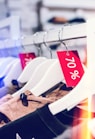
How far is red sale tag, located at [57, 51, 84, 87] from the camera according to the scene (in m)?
0.62

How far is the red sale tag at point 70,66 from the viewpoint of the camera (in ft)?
2.03

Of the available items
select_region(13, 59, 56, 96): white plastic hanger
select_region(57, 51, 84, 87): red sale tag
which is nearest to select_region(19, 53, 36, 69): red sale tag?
A: select_region(13, 59, 56, 96): white plastic hanger

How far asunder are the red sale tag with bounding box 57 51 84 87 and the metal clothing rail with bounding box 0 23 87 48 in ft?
0.13

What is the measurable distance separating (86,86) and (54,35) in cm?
21

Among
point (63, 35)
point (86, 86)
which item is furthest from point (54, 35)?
point (86, 86)

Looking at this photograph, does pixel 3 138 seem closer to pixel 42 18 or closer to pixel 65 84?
pixel 65 84

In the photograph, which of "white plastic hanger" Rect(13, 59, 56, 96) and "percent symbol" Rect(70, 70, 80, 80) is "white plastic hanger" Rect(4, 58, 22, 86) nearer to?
"white plastic hanger" Rect(13, 59, 56, 96)

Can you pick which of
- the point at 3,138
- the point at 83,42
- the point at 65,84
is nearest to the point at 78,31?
the point at 65,84

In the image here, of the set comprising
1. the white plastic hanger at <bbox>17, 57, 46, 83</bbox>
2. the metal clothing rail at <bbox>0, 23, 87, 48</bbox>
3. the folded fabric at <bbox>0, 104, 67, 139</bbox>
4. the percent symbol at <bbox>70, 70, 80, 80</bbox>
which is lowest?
the folded fabric at <bbox>0, 104, 67, 139</bbox>

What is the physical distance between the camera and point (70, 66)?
0.62 m

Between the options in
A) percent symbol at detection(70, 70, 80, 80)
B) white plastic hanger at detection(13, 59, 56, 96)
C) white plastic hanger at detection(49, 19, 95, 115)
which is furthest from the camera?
white plastic hanger at detection(13, 59, 56, 96)

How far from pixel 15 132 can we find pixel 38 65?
0.93ft

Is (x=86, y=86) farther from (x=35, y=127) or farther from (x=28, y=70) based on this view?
(x=28, y=70)

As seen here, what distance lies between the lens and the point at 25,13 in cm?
127
